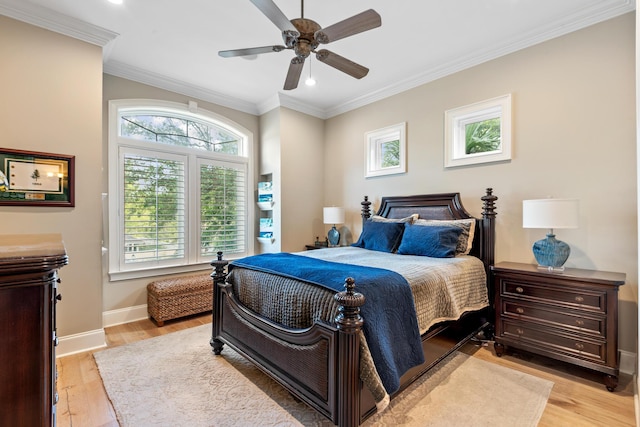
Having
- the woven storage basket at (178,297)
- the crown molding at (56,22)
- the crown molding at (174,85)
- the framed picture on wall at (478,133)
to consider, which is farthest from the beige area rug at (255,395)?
the crown molding at (174,85)

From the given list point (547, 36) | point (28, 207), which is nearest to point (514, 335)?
point (547, 36)

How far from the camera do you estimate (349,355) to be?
1.53 m

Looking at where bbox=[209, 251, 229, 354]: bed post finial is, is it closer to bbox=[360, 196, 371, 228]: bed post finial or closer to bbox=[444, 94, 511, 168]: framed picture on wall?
bbox=[360, 196, 371, 228]: bed post finial

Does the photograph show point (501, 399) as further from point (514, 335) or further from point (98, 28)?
point (98, 28)

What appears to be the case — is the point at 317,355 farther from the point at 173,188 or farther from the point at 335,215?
the point at 173,188

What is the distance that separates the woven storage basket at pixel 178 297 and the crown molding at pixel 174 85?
2.48 m

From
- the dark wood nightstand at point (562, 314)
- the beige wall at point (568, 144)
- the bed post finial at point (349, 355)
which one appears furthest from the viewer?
the beige wall at point (568, 144)

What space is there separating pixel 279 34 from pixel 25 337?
303 centimetres

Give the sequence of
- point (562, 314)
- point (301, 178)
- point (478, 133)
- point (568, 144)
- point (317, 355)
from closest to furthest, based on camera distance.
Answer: point (317, 355) < point (562, 314) < point (568, 144) < point (478, 133) < point (301, 178)

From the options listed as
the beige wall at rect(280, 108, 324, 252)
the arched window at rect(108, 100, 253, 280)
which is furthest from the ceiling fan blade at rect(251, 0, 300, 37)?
the arched window at rect(108, 100, 253, 280)

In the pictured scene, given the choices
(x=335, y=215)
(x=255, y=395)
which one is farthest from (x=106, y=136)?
(x=255, y=395)

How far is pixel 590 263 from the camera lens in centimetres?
256

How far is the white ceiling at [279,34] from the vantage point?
2514mm

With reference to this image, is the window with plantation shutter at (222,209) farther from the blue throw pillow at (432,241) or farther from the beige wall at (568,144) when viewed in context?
the beige wall at (568,144)
